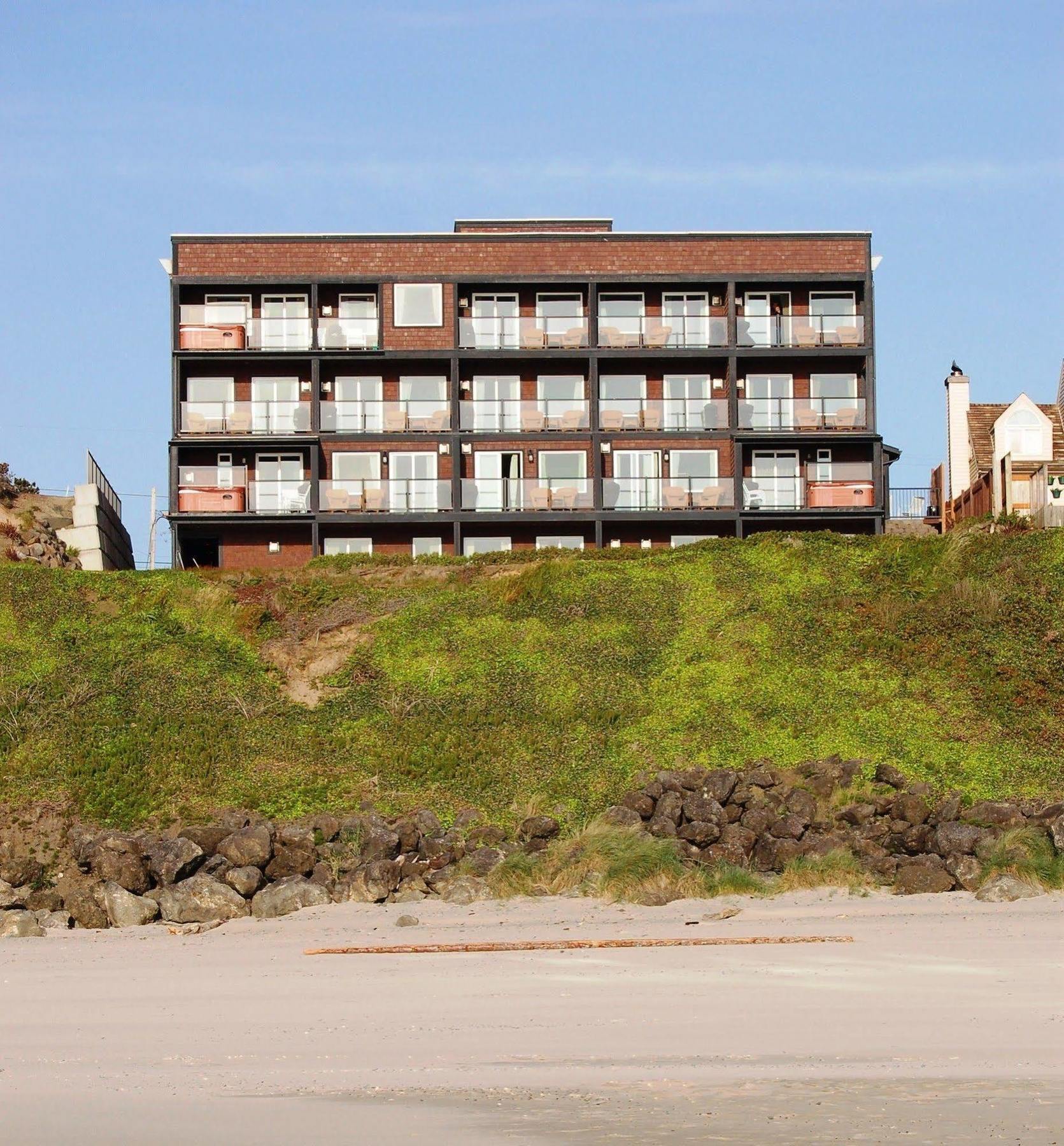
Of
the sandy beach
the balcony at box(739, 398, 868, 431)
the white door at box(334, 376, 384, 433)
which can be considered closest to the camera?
the sandy beach

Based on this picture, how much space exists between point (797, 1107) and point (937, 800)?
50.0 ft

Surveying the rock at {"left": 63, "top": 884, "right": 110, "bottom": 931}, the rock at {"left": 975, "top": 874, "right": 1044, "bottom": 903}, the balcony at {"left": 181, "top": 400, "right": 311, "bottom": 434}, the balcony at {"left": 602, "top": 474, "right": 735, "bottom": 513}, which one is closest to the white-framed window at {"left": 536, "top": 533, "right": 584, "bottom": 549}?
the balcony at {"left": 602, "top": 474, "right": 735, "bottom": 513}

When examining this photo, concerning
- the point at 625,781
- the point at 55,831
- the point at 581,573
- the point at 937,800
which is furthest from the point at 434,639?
the point at 937,800

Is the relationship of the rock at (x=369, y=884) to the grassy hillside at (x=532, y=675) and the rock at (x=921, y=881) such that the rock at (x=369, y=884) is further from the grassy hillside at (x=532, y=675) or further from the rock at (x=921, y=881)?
the rock at (x=921, y=881)

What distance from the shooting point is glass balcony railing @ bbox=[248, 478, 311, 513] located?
49.9m

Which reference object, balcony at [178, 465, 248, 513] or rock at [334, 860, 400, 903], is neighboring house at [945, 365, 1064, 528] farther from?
rock at [334, 860, 400, 903]

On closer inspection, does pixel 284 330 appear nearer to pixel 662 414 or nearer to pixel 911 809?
pixel 662 414


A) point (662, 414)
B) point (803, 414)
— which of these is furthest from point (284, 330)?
point (803, 414)

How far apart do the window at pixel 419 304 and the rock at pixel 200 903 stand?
3177 cm

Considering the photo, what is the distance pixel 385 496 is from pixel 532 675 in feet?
65.6

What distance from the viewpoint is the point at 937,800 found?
24891mm

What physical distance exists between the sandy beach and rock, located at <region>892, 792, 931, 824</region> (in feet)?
11.2

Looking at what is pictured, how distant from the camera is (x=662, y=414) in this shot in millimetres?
51438

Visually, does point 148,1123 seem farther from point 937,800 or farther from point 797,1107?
point 937,800
